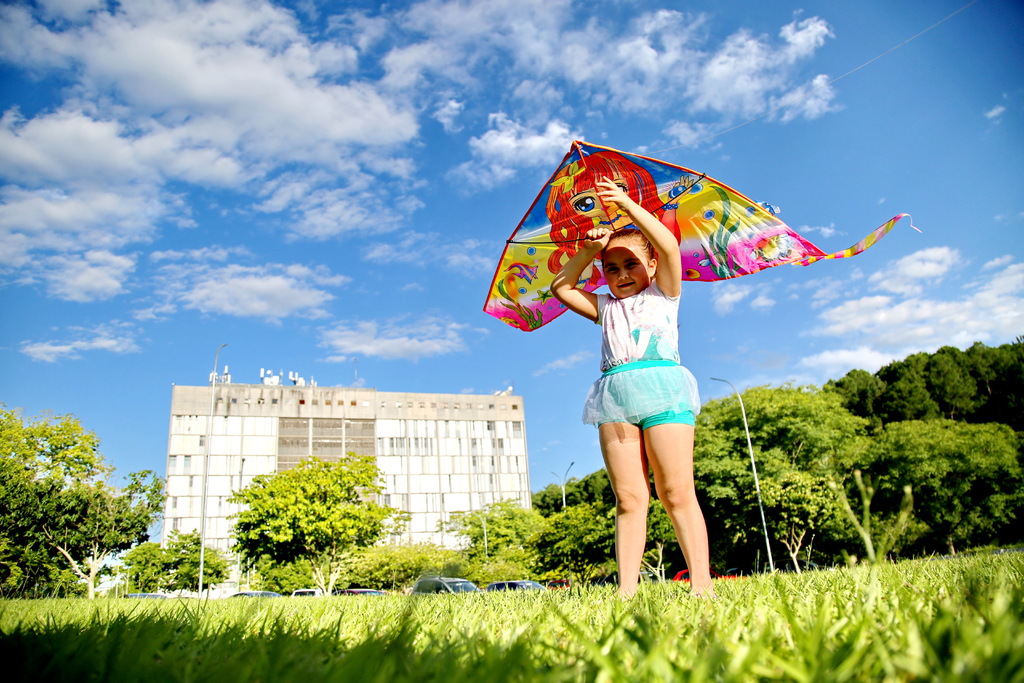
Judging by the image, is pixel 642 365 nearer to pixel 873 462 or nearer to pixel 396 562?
pixel 873 462

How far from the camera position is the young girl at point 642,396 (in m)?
3.36

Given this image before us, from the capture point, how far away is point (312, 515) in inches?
1140

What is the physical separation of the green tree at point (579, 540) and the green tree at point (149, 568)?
32.2 metres

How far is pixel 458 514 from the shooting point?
182 feet

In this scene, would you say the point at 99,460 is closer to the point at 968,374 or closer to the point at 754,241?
the point at 754,241

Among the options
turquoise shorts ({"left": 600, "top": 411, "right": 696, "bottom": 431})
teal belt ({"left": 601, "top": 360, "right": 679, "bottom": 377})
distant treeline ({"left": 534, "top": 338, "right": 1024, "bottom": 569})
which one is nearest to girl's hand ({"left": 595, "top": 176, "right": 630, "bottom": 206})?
teal belt ({"left": 601, "top": 360, "right": 679, "bottom": 377})

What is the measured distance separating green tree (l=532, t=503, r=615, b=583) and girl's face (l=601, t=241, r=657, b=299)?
78.4ft

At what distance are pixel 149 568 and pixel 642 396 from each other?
5284cm

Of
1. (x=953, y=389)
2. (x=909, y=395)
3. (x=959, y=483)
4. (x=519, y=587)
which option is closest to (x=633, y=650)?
(x=519, y=587)

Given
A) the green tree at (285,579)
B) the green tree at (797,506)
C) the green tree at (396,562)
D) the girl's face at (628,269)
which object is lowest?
the green tree at (285,579)

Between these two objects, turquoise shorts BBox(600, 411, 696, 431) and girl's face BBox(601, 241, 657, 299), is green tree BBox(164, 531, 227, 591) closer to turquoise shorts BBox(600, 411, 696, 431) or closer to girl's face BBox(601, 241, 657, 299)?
girl's face BBox(601, 241, 657, 299)

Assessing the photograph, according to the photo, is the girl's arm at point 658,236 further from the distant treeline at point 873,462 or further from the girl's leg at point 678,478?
the distant treeline at point 873,462

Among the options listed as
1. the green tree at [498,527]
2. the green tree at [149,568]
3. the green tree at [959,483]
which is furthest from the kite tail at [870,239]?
the green tree at [149,568]

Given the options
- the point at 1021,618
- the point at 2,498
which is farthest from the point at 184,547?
the point at 1021,618
